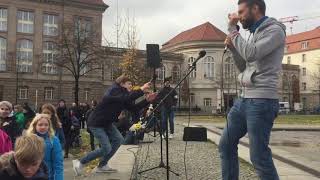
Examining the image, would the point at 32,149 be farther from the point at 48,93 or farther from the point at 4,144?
the point at 48,93

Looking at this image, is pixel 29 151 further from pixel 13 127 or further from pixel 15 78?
pixel 15 78

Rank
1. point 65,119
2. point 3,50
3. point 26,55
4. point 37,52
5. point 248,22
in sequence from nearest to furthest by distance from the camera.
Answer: point 248,22 → point 65,119 → point 3,50 → point 26,55 → point 37,52

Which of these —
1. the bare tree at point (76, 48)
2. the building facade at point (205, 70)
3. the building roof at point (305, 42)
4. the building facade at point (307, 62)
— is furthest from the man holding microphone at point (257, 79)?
the building roof at point (305, 42)

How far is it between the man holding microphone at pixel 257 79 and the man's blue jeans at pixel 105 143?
446cm

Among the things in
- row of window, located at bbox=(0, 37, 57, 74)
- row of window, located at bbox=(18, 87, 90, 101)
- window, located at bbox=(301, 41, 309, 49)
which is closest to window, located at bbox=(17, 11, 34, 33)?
row of window, located at bbox=(0, 37, 57, 74)

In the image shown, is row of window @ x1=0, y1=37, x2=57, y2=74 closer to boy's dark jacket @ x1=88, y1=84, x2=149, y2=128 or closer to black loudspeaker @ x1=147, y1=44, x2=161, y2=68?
black loudspeaker @ x1=147, y1=44, x2=161, y2=68

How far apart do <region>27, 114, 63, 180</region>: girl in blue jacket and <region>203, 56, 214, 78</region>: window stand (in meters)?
82.8

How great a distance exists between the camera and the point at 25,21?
7456 cm

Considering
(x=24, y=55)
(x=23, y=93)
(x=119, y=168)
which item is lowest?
(x=119, y=168)

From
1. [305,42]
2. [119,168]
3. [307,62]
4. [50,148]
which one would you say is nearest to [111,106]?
[119,168]

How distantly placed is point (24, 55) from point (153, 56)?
65.6 metres

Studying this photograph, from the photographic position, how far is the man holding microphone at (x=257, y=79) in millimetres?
4898

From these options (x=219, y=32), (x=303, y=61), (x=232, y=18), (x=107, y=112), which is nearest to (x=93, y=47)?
(x=219, y=32)

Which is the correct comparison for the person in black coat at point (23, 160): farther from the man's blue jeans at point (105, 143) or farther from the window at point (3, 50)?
the window at point (3, 50)
